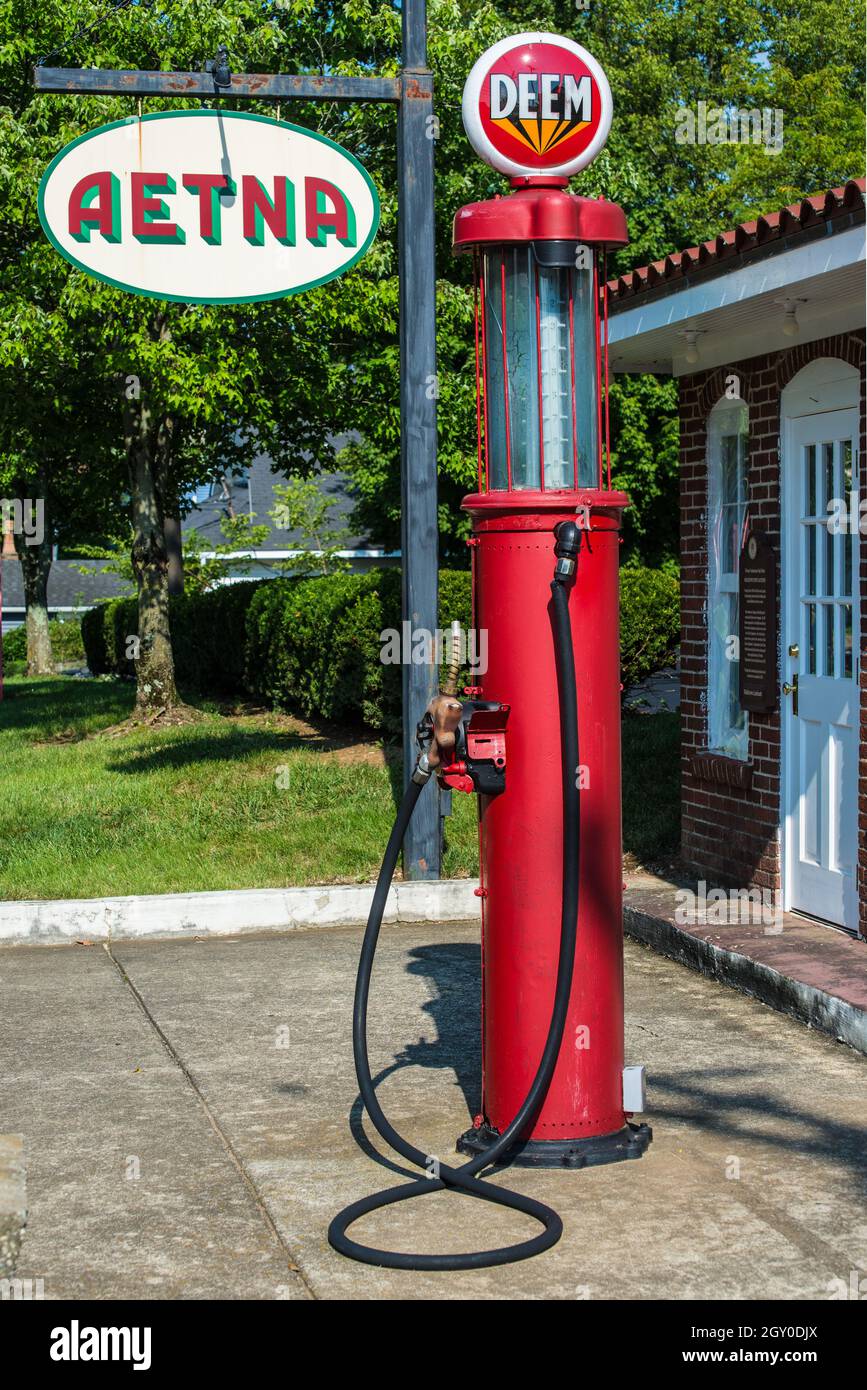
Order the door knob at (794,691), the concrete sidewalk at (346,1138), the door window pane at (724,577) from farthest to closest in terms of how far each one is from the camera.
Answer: the door window pane at (724,577) < the door knob at (794,691) < the concrete sidewalk at (346,1138)

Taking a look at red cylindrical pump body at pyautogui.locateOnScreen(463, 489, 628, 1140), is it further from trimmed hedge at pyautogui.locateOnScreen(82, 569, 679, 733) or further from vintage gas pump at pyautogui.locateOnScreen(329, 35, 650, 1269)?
trimmed hedge at pyautogui.locateOnScreen(82, 569, 679, 733)

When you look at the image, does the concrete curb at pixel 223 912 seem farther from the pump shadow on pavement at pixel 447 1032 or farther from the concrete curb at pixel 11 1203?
the concrete curb at pixel 11 1203

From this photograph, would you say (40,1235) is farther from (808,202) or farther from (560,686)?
(808,202)

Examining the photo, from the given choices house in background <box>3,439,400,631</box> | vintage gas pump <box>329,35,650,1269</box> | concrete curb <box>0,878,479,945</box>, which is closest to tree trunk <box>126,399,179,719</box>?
concrete curb <box>0,878,479,945</box>

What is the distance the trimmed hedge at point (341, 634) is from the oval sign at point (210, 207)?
4.91 m

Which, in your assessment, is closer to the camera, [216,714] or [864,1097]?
[864,1097]

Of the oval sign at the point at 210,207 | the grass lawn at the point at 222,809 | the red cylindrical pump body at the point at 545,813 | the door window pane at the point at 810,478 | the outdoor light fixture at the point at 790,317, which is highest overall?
the oval sign at the point at 210,207

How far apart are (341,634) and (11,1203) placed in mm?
10176

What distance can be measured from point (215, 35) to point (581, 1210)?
11.9m

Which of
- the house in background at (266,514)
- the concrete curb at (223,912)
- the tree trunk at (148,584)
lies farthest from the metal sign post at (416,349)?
the house in background at (266,514)

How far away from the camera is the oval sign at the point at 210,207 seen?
823cm

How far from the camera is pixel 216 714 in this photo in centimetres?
1723

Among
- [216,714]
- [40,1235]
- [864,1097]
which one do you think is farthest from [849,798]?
[216,714]

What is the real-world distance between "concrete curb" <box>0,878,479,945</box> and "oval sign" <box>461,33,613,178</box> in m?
4.68
